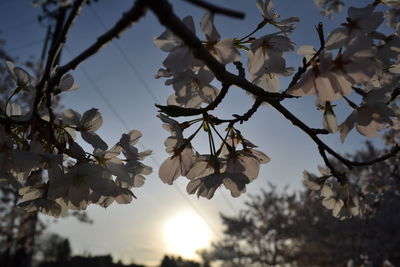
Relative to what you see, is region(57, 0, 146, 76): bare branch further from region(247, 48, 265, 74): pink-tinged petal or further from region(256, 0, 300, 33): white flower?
region(256, 0, 300, 33): white flower

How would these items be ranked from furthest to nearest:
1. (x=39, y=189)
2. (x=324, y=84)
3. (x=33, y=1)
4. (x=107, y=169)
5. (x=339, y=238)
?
(x=339, y=238), (x=33, y=1), (x=39, y=189), (x=107, y=169), (x=324, y=84)

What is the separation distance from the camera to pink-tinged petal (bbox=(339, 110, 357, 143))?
0.89 meters

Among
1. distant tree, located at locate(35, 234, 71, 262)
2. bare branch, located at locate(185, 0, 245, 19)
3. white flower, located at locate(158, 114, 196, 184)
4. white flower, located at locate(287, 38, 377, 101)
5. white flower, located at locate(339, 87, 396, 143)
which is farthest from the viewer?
distant tree, located at locate(35, 234, 71, 262)

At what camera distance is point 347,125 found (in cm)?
90

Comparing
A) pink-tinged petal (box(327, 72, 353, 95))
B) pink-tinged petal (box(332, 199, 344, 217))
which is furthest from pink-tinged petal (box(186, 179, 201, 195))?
pink-tinged petal (box(332, 199, 344, 217))

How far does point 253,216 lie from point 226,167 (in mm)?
17916

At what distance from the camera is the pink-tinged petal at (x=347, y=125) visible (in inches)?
34.9

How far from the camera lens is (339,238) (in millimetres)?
16594

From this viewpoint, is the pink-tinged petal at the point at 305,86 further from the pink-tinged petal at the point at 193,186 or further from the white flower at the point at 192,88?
the pink-tinged petal at the point at 193,186

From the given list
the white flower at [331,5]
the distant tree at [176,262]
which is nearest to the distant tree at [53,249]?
the distant tree at [176,262]

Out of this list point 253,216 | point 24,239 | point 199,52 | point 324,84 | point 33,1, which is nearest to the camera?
point 199,52

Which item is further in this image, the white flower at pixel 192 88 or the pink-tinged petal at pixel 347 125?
the pink-tinged petal at pixel 347 125

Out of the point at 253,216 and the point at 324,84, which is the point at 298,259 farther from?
the point at 324,84

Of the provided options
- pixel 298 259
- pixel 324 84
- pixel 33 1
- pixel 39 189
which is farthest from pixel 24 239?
pixel 298 259
